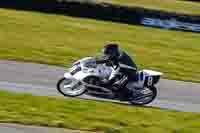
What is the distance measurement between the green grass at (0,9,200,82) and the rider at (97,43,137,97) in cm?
559

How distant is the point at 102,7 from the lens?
108 ft

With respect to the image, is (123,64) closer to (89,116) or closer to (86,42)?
(89,116)

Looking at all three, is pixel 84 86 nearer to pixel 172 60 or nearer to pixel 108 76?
pixel 108 76

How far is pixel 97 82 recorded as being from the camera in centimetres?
1578

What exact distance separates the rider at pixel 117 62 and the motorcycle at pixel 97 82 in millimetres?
90

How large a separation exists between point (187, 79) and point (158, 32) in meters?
11.3

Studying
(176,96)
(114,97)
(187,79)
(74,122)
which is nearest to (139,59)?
(187,79)

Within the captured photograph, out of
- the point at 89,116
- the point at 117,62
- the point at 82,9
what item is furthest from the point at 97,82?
the point at 82,9

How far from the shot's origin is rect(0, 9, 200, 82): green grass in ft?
75.1

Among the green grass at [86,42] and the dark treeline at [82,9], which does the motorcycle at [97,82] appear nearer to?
the green grass at [86,42]

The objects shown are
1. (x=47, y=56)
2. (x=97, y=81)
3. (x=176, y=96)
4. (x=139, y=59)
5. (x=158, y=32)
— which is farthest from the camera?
(x=158, y=32)

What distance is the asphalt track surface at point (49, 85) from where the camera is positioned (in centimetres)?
1651

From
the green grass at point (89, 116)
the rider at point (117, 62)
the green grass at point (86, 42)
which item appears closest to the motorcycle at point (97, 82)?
the rider at point (117, 62)

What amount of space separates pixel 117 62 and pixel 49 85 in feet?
8.86
